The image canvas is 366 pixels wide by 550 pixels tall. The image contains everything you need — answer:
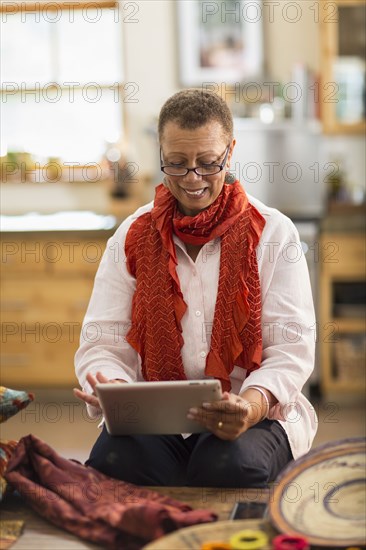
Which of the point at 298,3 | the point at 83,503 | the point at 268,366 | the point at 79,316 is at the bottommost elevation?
the point at 79,316

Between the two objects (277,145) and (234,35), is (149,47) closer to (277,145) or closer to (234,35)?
(234,35)

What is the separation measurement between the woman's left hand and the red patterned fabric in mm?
183

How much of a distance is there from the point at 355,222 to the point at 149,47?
1.47 m

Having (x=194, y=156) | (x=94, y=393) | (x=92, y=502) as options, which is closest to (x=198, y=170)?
(x=194, y=156)

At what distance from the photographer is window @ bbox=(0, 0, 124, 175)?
4.66m

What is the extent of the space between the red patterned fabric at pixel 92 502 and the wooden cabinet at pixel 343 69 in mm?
2783

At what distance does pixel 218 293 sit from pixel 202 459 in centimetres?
39

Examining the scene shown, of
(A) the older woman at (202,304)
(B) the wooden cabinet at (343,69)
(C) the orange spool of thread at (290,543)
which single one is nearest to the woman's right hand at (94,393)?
(A) the older woman at (202,304)

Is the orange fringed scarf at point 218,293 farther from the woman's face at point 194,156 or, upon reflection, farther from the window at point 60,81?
the window at point 60,81

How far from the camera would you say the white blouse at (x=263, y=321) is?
1961 millimetres

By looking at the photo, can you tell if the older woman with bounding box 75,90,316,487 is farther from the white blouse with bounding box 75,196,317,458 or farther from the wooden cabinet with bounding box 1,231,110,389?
the wooden cabinet with bounding box 1,231,110,389

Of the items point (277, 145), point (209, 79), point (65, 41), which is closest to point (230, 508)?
point (277, 145)

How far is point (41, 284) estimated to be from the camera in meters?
4.15

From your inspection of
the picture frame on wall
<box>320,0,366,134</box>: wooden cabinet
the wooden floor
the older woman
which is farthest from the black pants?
the picture frame on wall
